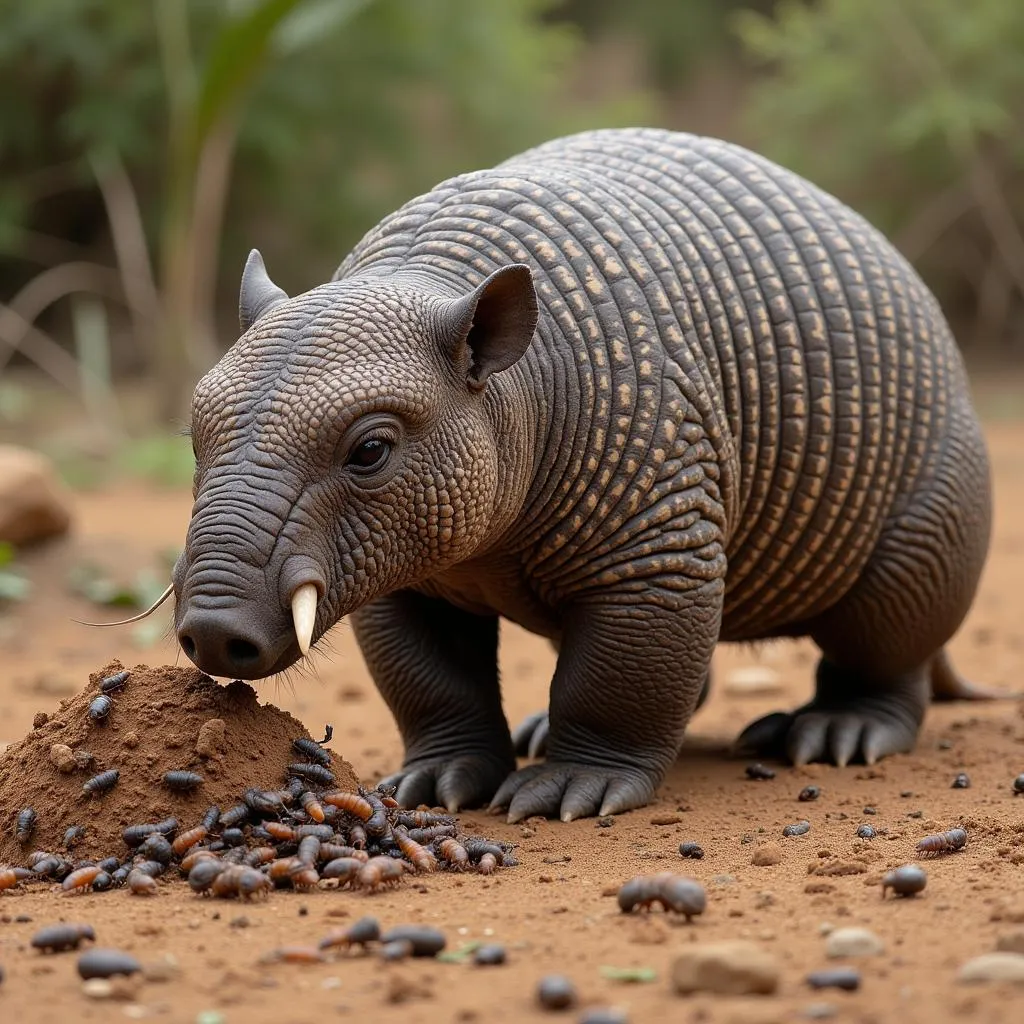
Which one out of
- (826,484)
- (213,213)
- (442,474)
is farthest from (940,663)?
(213,213)

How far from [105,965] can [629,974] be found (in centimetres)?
124

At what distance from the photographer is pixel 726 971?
12.4 ft

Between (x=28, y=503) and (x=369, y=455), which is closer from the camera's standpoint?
(x=369, y=455)

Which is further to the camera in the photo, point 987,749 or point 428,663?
point 987,749

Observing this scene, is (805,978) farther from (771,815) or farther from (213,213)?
(213,213)

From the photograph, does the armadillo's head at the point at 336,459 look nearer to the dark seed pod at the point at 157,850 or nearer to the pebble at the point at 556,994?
the dark seed pod at the point at 157,850

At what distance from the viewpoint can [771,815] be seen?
6.37 m

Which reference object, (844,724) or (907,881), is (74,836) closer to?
(907,881)

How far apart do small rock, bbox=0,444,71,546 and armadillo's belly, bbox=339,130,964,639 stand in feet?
17.7

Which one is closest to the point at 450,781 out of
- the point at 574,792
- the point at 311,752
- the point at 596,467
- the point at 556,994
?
the point at 574,792

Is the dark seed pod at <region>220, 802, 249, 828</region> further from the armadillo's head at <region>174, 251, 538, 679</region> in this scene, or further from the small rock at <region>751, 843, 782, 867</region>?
the small rock at <region>751, 843, 782, 867</region>

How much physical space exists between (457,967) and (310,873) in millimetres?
944

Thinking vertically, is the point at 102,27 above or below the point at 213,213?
above

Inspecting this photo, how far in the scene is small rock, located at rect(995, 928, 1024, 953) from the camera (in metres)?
3.97
